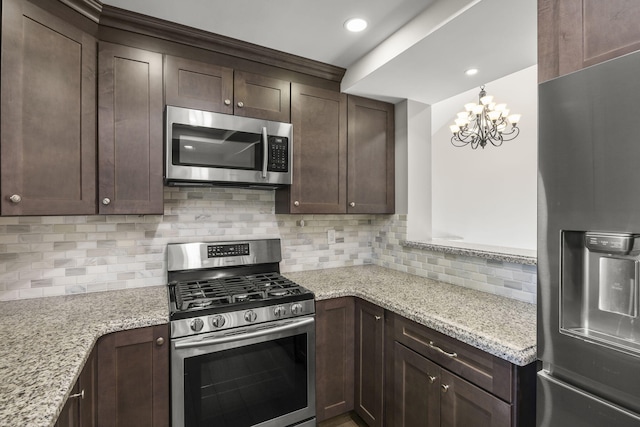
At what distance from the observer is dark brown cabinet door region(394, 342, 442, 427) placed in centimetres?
150

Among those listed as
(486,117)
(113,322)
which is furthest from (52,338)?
(486,117)

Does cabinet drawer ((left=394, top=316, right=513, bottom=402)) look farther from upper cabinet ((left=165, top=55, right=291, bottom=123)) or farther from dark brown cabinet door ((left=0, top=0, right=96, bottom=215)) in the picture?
dark brown cabinet door ((left=0, top=0, right=96, bottom=215))

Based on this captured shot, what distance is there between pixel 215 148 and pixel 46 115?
76 cm

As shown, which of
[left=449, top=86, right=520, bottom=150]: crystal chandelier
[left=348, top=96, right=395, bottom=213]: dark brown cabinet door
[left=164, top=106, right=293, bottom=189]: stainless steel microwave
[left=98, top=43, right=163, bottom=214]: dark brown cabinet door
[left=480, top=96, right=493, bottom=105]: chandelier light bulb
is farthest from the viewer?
[left=449, top=86, right=520, bottom=150]: crystal chandelier

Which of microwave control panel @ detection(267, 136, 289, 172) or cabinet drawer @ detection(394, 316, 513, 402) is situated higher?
microwave control panel @ detection(267, 136, 289, 172)

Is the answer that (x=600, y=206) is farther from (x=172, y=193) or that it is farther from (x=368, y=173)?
(x=172, y=193)

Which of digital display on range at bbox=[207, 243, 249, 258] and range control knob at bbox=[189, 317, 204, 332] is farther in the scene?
digital display on range at bbox=[207, 243, 249, 258]

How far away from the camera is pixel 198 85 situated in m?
1.91

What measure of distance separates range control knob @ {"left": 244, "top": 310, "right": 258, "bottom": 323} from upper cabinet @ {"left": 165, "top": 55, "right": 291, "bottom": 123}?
1183mm


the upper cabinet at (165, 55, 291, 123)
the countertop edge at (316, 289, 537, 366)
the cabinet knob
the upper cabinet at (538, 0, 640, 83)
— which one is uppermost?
the upper cabinet at (165, 55, 291, 123)

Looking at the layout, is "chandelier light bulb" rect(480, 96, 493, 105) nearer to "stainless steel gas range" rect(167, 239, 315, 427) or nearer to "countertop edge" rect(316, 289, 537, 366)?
"countertop edge" rect(316, 289, 537, 366)

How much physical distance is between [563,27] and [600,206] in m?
0.58

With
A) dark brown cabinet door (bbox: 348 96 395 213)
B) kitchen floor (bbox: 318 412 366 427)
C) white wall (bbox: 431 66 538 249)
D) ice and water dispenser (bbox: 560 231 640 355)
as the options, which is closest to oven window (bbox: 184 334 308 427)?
kitchen floor (bbox: 318 412 366 427)

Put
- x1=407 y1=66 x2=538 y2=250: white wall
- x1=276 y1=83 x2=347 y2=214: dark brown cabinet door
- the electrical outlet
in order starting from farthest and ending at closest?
x1=407 y1=66 x2=538 y2=250: white wall < the electrical outlet < x1=276 y1=83 x2=347 y2=214: dark brown cabinet door
